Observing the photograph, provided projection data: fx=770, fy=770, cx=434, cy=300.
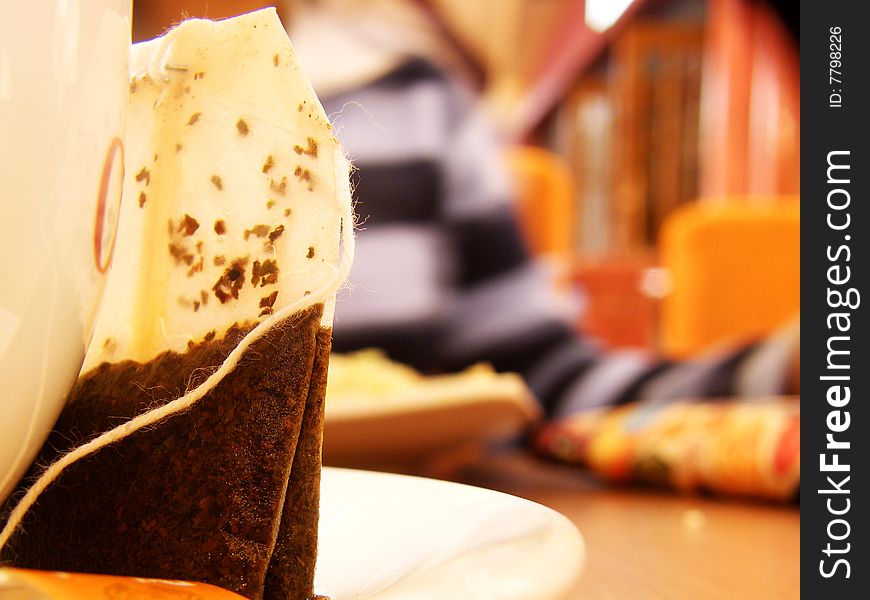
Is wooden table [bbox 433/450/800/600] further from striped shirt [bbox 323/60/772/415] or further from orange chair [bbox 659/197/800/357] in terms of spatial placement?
orange chair [bbox 659/197/800/357]

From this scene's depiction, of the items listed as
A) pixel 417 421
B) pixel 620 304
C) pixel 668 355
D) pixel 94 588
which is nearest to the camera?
pixel 94 588

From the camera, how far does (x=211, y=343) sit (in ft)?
0.74

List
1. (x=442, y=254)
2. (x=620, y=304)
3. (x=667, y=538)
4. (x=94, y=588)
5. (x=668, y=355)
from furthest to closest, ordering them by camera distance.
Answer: (x=620, y=304) < (x=442, y=254) < (x=668, y=355) < (x=667, y=538) < (x=94, y=588)

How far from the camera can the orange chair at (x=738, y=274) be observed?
1.66 metres

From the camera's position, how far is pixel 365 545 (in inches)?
9.8

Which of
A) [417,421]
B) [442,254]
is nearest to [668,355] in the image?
[442,254]

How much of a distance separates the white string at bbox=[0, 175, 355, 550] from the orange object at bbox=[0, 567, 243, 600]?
2 centimetres

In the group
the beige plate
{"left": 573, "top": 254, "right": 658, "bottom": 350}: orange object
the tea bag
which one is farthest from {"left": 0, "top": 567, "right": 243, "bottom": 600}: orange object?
{"left": 573, "top": 254, "right": 658, "bottom": 350}: orange object

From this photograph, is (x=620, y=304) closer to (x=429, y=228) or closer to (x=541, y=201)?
(x=541, y=201)

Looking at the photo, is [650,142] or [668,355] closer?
[668,355]

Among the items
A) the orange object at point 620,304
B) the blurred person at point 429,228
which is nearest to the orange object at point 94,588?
the blurred person at point 429,228

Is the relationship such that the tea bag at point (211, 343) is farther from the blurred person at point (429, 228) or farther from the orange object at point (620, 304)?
the orange object at point (620, 304)

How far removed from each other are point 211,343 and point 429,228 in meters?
1.18
